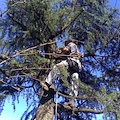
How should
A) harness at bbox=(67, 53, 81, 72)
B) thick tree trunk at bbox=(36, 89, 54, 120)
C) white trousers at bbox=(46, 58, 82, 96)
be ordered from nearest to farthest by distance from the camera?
white trousers at bbox=(46, 58, 82, 96) < harness at bbox=(67, 53, 81, 72) < thick tree trunk at bbox=(36, 89, 54, 120)

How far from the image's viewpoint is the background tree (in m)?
3.61

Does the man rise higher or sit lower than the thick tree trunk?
higher

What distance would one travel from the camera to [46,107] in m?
3.81

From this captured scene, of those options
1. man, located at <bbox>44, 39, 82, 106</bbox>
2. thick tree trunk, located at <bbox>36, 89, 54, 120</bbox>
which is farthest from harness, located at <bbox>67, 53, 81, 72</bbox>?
thick tree trunk, located at <bbox>36, 89, 54, 120</bbox>

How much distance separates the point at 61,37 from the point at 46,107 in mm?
1444

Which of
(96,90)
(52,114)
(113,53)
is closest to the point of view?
(96,90)

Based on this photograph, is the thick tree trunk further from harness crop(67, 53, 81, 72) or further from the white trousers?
harness crop(67, 53, 81, 72)

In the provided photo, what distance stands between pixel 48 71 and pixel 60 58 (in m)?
0.35

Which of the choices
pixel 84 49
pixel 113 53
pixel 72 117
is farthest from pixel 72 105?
pixel 113 53

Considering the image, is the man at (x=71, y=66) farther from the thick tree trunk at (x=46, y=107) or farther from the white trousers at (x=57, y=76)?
the thick tree trunk at (x=46, y=107)

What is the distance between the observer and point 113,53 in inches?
165

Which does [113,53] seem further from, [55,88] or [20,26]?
[20,26]

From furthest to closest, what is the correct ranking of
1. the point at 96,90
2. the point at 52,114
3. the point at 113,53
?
the point at 113,53
the point at 52,114
the point at 96,90

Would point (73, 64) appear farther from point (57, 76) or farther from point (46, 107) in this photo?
point (46, 107)
